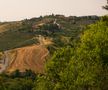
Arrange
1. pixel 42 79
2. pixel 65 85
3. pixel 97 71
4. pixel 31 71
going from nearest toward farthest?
pixel 97 71 → pixel 65 85 → pixel 42 79 → pixel 31 71

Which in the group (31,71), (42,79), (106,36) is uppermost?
(106,36)

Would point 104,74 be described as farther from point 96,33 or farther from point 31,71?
point 31,71

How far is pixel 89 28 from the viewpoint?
193ft

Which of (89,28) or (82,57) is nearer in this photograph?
(82,57)

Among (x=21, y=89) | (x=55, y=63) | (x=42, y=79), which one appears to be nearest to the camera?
(x=55, y=63)

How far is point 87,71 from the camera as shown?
171 ft

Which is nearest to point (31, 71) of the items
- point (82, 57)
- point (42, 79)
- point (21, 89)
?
point (21, 89)

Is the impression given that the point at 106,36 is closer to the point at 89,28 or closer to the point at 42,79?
the point at 89,28

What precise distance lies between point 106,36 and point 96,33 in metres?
1.77

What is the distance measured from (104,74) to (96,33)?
585cm

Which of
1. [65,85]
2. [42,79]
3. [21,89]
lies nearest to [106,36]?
[65,85]

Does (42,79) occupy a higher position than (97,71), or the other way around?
(97,71)

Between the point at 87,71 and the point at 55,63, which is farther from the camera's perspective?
the point at 55,63

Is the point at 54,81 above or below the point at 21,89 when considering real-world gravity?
above
